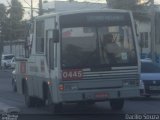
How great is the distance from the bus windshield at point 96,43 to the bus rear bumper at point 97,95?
2.36ft

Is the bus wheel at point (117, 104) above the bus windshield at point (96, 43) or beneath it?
beneath

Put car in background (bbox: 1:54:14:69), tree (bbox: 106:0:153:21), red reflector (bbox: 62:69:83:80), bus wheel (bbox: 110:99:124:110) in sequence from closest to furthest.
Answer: red reflector (bbox: 62:69:83:80) → bus wheel (bbox: 110:99:124:110) → tree (bbox: 106:0:153:21) → car in background (bbox: 1:54:14:69)

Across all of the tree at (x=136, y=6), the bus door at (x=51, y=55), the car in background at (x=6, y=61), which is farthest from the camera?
the car in background at (x=6, y=61)

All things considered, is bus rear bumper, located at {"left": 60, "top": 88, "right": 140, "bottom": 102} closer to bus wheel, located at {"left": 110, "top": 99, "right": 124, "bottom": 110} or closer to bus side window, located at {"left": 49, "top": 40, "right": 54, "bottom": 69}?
bus side window, located at {"left": 49, "top": 40, "right": 54, "bottom": 69}

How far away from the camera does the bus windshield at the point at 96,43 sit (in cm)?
1791

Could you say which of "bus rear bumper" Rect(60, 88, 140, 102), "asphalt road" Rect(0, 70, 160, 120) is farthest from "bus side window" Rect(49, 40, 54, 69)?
"asphalt road" Rect(0, 70, 160, 120)

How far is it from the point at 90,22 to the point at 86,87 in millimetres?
1821

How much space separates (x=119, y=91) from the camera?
18.1 meters

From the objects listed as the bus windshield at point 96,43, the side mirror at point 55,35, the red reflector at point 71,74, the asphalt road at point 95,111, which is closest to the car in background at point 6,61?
the asphalt road at point 95,111

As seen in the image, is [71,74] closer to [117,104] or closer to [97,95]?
[97,95]

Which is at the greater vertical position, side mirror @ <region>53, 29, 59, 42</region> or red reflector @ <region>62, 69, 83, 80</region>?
side mirror @ <region>53, 29, 59, 42</region>

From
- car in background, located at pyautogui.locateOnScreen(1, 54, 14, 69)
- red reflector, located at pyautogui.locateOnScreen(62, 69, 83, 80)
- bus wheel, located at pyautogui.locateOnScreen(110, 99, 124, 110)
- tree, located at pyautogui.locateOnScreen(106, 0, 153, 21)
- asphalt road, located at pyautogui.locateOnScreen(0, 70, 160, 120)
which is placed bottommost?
car in background, located at pyautogui.locateOnScreen(1, 54, 14, 69)

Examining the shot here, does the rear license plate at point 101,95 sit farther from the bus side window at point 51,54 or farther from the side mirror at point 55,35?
the side mirror at point 55,35

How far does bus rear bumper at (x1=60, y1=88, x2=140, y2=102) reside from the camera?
58.3 feet
